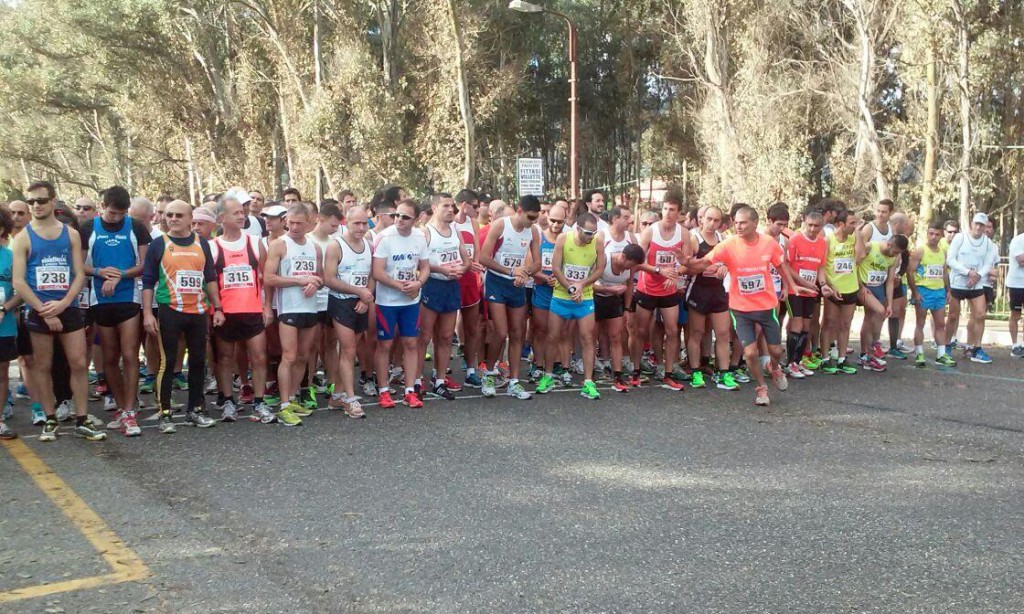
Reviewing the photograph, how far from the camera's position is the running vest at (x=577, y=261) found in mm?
9711

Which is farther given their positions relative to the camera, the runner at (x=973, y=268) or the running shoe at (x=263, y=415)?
the runner at (x=973, y=268)

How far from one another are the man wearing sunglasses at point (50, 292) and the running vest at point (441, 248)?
10.9 feet

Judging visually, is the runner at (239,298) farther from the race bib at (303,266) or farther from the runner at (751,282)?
the runner at (751,282)

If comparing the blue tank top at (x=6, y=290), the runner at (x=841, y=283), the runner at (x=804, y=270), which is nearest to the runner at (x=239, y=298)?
the blue tank top at (x=6, y=290)

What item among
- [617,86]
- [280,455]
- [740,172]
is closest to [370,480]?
[280,455]

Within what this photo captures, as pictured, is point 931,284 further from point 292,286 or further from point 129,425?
point 129,425

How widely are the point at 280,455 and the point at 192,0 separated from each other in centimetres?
3264

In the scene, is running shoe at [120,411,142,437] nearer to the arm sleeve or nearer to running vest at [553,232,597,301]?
the arm sleeve

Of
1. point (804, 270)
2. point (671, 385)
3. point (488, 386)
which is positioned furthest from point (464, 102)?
point (488, 386)

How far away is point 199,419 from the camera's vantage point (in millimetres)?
8289

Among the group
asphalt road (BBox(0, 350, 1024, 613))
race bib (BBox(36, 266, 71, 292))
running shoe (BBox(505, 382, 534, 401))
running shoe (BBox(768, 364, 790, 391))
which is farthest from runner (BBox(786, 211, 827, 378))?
race bib (BBox(36, 266, 71, 292))

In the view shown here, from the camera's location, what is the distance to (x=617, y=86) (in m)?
47.0

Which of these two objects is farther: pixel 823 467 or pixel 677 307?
pixel 677 307

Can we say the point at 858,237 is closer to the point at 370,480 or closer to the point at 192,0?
the point at 370,480
